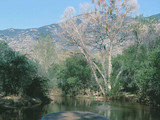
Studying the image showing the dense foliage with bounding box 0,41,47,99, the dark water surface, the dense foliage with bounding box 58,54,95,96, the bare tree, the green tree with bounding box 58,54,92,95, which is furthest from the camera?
the green tree with bounding box 58,54,92,95

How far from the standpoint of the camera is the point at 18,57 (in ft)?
87.3

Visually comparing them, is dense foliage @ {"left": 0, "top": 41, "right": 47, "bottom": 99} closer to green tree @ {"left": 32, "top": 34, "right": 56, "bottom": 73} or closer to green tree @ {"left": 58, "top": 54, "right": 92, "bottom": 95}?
green tree @ {"left": 58, "top": 54, "right": 92, "bottom": 95}

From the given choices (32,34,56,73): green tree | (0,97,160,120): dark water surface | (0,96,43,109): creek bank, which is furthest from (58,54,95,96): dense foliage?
(32,34,56,73): green tree

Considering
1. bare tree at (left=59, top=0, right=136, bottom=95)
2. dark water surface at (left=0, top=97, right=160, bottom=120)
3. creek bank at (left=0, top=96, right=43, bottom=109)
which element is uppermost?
bare tree at (left=59, top=0, right=136, bottom=95)

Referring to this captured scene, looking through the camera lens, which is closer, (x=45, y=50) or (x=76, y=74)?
(x=76, y=74)

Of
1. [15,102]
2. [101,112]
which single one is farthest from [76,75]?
[101,112]

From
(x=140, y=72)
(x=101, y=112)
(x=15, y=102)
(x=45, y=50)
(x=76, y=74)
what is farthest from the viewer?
(x=45, y=50)

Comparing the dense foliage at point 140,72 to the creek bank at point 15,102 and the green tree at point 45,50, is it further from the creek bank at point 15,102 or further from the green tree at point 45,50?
the green tree at point 45,50

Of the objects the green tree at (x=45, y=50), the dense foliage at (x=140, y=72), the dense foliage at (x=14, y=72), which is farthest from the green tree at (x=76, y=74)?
the green tree at (x=45, y=50)

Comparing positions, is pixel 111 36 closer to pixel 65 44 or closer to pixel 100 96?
pixel 65 44

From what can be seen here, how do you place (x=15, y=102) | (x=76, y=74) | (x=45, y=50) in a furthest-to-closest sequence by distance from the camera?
1. (x=45, y=50)
2. (x=76, y=74)
3. (x=15, y=102)

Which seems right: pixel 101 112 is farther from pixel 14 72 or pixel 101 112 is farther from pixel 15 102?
pixel 14 72

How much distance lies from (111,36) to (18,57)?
16155mm

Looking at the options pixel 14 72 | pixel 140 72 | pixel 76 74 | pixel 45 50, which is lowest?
pixel 140 72
